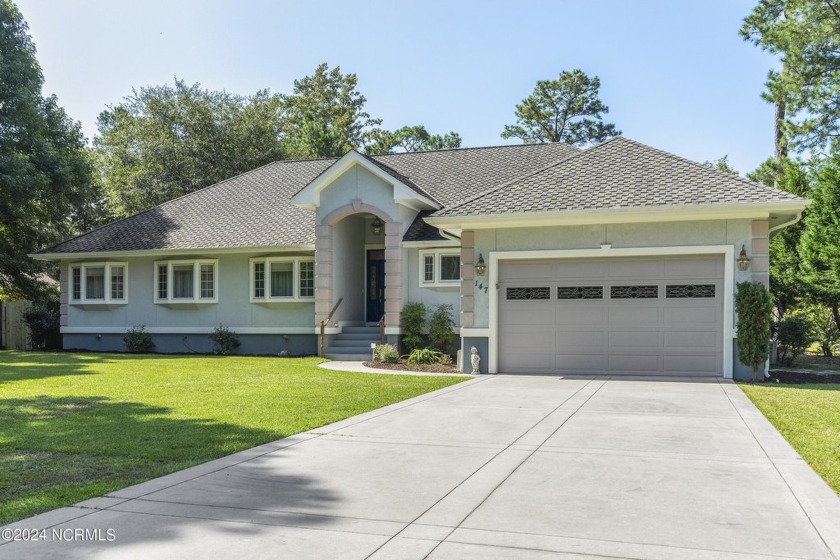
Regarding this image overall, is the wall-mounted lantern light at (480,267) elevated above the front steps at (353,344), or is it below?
above

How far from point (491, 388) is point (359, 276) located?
1046cm

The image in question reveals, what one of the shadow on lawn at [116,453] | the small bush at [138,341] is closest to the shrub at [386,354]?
the shadow on lawn at [116,453]

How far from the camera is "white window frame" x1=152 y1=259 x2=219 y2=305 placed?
22.7 m

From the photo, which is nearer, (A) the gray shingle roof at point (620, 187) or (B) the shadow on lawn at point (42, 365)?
(A) the gray shingle roof at point (620, 187)

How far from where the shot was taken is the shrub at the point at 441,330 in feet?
62.3

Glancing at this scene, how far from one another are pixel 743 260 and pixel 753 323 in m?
1.27

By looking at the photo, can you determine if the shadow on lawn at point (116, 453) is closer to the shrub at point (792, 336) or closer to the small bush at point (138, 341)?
the small bush at point (138, 341)

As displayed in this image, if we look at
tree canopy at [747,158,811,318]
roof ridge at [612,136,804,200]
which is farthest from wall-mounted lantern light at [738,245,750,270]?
tree canopy at [747,158,811,318]

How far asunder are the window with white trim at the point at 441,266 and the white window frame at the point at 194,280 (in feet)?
23.1

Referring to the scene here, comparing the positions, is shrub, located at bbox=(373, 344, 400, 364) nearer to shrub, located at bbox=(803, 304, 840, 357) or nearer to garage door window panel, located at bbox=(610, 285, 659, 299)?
garage door window panel, located at bbox=(610, 285, 659, 299)

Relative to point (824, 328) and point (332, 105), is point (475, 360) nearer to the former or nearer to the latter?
point (824, 328)

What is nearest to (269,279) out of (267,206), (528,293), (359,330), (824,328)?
(359,330)

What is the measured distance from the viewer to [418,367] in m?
17.2

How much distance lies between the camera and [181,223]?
952 inches
